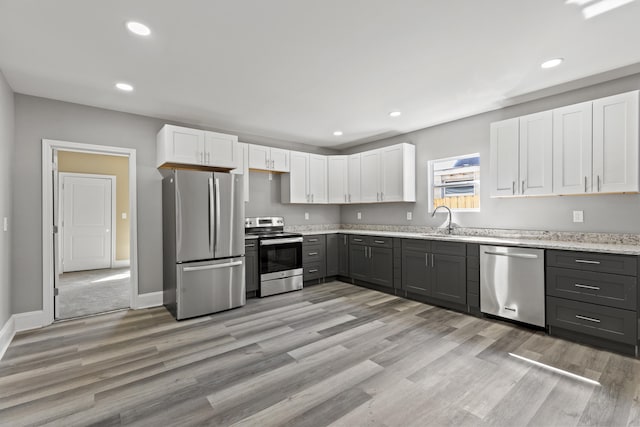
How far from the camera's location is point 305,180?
5.33 meters

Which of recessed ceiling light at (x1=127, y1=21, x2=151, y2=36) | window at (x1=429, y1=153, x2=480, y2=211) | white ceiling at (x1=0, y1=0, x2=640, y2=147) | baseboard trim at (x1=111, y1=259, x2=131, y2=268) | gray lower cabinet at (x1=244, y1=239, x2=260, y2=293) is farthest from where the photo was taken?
baseboard trim at (x1=111, y1=259, x2=131, y2=268)

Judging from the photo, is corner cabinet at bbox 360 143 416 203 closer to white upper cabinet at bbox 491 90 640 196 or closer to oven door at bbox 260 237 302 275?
white upper cabinet at bbox 491 90 640 196

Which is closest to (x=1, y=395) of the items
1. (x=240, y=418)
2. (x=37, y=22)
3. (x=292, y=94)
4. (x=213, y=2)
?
(x=240, y=418)

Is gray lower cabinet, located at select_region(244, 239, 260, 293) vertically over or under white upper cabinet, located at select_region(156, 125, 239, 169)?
under

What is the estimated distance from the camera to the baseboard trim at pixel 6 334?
268cm

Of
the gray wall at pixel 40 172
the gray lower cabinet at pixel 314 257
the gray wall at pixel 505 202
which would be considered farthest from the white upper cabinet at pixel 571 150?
the gray wall at pixel 40 172

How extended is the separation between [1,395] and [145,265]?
194 cm

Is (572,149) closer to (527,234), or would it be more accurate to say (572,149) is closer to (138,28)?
(527,234)

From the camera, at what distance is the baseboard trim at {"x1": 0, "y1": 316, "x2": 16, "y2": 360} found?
2.68m

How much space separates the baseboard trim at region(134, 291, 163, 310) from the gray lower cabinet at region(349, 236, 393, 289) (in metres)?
2.88

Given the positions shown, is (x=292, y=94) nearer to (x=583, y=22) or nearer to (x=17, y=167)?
(x=583, y=22)

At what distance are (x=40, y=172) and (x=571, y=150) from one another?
18.5 ft

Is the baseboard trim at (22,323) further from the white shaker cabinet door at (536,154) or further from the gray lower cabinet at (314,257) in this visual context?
the white shaker cabinet door at (536,154)

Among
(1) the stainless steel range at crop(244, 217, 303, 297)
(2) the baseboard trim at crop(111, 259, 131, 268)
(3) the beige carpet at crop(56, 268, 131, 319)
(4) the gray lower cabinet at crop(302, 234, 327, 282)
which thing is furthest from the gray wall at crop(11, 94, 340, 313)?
(2) the baseboard trim at crop(111, 259, 131, 268)
